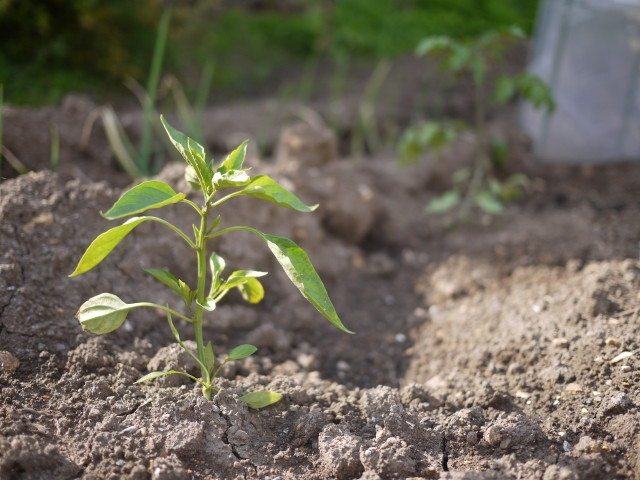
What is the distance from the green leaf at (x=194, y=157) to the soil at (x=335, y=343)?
0.54 metres

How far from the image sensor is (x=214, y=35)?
4875mm

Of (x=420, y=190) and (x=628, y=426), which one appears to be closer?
(x=628, y=426)

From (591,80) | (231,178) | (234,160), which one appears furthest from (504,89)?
(231,178)

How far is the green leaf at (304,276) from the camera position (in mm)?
1388

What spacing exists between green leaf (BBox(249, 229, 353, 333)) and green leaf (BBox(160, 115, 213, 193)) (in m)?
0.22

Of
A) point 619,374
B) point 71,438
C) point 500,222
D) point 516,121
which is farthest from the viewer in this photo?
point 516,121

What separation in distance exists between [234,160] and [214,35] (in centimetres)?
364

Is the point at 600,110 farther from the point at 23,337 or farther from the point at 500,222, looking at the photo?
the point at 23,337

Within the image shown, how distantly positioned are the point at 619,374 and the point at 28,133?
8.15 feet

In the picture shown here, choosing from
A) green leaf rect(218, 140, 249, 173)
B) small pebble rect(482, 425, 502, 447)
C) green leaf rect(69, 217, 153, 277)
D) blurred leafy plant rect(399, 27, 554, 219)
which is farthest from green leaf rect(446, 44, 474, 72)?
green leaf rect(69, 217, 153, 277)

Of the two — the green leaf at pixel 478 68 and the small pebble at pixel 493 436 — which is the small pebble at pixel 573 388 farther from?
the green leaf at pixel 478 68

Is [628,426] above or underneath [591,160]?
underneath

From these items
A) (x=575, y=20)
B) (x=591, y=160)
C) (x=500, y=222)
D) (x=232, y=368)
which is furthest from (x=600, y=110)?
(x=232, y=368)

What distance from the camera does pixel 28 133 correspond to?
8.86 feet
